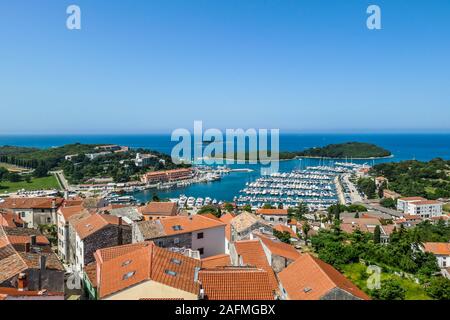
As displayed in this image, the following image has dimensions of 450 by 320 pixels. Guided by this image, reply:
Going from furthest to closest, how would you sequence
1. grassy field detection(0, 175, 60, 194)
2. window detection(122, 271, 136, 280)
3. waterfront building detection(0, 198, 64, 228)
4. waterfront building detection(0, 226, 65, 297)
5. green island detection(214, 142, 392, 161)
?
1. green island detection(214, 142, 392, 161)
2. grassy field detection(0, 175, 60, 194)
3. waterfront building detection(0, 198, 64, 228)
4. waterfront building detection(0, 226, 65, 297)
5. window detection(122, 271, 136, 280)

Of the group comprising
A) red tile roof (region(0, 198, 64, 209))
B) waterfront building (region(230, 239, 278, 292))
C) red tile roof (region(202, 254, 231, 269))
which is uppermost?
waterfront building (region(230, 239, 278, 292))

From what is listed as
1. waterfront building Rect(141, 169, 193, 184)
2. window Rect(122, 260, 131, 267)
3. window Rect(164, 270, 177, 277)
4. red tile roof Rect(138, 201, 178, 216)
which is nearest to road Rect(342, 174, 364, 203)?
waterfront building Rect(141, 169, 193, 184)

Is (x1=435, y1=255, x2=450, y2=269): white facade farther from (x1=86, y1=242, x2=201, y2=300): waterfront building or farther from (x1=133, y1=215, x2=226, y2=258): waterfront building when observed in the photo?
(x1=86, y1=242, x2=201, y2=300): waterfront building

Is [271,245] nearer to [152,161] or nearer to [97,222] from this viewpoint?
[97,222]

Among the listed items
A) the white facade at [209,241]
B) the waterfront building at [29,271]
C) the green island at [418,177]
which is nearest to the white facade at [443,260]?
the white facade at [209,241]

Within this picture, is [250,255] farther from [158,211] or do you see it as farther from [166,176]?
[166,176]

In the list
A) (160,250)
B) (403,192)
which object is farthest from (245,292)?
(403,192)

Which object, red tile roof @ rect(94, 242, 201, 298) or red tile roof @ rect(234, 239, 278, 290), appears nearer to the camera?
red tile roof @ rect(94, 242, 201, 298)

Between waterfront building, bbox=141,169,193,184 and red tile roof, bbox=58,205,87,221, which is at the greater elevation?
red tile roof, bbox=58,205,87,221

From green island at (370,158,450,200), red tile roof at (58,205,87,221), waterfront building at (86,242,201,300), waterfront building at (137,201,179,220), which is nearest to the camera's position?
waterfront building at (86,242,201,300)
